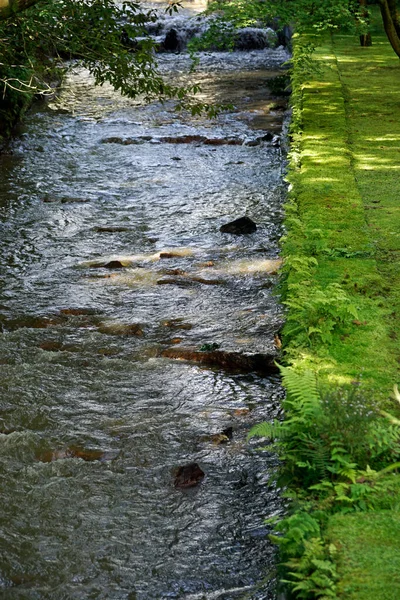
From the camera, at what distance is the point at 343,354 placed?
5379mm

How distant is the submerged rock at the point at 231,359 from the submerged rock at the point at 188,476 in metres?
1.51

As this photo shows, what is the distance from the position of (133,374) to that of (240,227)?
3.81 metres

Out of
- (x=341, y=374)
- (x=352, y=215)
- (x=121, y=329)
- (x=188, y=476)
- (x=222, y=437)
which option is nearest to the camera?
(x=341, y=374)

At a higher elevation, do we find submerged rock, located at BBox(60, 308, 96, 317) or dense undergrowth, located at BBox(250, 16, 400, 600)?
dense undergrowth, located at BBox(250, 16, 400, 600)

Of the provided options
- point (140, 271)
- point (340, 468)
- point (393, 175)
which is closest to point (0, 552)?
point (340, 468)

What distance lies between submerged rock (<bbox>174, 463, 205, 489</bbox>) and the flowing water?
7 cm

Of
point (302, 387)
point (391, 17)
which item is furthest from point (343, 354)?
point (391, 17)

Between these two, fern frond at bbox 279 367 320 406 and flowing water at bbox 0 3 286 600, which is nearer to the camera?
fern frond at bbox 279 367 320 406

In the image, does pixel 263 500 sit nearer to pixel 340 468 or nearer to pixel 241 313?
pixel 340 468

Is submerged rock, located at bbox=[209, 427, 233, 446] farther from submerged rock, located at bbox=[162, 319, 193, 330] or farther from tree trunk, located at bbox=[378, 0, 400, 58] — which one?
tree trunk, located at bbox=[378, 0, 400, 58]

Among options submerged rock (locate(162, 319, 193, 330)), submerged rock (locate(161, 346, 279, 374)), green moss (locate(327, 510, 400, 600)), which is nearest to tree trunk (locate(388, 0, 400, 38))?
submerged rock (locate(162, 319, 193, 330))

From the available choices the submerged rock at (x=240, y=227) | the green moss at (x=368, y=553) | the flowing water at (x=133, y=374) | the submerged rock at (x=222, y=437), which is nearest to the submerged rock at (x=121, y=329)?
the flowing water at (x=133, y=374)

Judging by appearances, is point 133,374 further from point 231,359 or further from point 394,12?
point 394,12

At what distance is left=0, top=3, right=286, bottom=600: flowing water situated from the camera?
4730 mm
